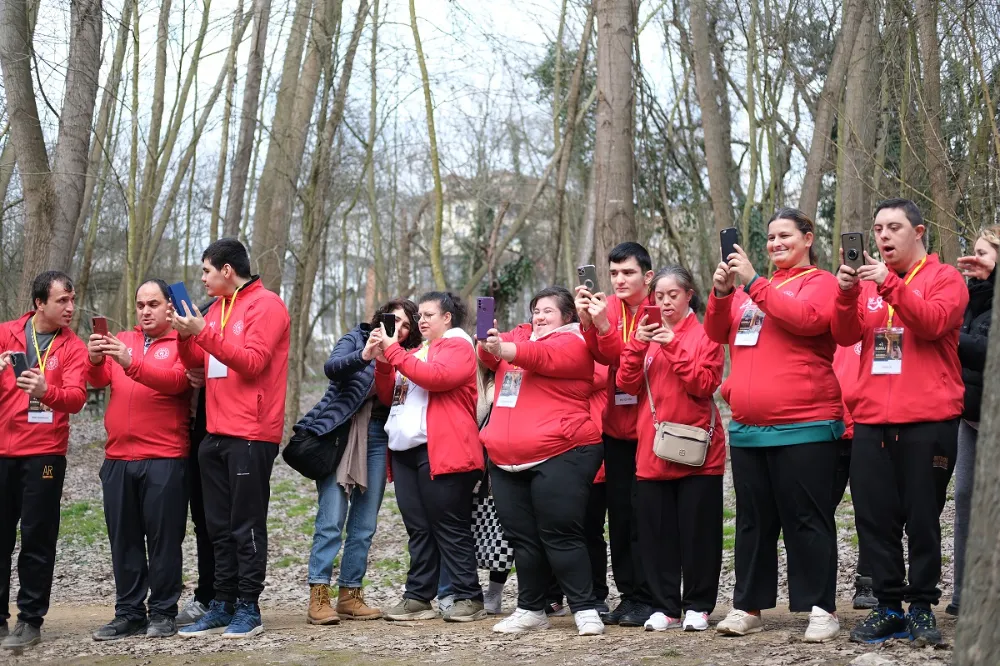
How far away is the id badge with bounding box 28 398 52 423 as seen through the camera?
20.7 ft

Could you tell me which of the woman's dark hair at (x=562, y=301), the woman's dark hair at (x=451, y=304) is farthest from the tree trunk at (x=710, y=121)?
the woman's dark hair at (x=562, y=301)

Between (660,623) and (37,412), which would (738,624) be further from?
(37,412)

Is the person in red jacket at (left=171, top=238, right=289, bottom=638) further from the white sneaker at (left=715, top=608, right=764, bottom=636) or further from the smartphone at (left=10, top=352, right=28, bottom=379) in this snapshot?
the white sneaker at (left=715, top=608, right=764, bottom=636)

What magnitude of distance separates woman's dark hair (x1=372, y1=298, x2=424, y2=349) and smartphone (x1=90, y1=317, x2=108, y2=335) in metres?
1.64

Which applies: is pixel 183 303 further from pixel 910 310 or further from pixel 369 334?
pixel 910 310

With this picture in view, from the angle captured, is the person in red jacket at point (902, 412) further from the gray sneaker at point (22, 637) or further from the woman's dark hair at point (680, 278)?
the gray sneaker at point (22, 637)

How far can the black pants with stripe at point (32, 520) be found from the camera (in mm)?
6305

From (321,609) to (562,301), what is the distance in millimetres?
2487

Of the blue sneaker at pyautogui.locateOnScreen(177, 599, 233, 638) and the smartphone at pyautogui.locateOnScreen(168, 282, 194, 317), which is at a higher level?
the smartphone at pyautogui.locateOnScreen(168, 282, 194, 317)

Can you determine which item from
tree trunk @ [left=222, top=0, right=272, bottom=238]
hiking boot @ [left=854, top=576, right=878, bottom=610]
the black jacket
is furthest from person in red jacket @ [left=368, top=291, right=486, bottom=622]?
tree trunk @ [left=222, top=0, right=272, bottom=238]

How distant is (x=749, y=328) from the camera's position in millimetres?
5383

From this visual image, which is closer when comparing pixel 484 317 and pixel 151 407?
pixel 484 317

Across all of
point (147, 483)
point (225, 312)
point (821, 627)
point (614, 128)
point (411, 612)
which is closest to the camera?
point (821, 627)

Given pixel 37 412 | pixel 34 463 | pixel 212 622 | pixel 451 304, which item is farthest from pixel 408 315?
pixel 34 463
